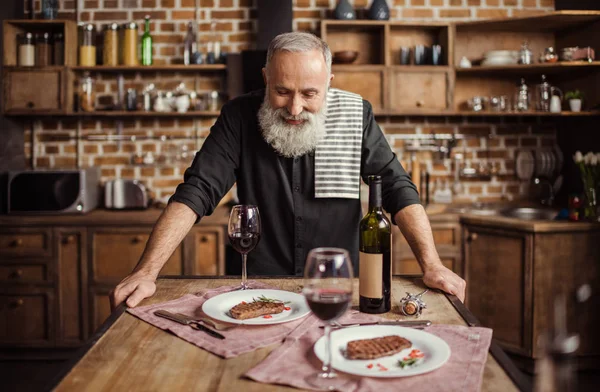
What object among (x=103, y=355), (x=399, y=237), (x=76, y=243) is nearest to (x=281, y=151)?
(x=103, y=355)

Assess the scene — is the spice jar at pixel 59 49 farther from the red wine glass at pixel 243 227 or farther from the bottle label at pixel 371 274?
the bottle label at pixel 371 274

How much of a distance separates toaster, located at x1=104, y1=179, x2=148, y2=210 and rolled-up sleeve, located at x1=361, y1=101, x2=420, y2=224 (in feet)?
6.80

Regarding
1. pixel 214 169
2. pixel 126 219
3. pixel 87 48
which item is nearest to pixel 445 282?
pixel 214 169

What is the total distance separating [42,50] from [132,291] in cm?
308

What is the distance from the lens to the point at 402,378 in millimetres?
994

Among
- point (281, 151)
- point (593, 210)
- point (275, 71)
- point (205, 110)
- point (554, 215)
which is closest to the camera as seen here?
point (275, 71)

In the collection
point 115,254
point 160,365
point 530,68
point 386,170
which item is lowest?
point 115,254

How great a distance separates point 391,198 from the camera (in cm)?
197

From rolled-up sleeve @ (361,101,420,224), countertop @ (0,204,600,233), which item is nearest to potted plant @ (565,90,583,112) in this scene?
countertop @ (0,204,600,233)

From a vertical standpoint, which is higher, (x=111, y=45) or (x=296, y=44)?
(x=111, y=45)

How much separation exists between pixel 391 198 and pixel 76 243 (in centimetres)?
239

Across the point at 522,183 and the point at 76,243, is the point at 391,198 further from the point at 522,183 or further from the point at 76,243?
the point at 522,183

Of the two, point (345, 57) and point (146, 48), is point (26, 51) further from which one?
point (345, 57)

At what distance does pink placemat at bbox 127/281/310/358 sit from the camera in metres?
1.15
